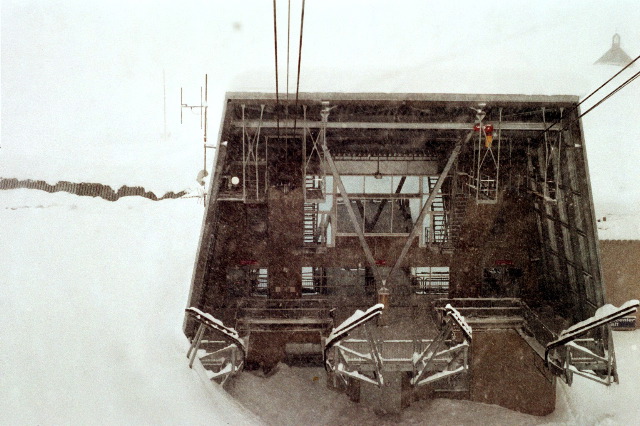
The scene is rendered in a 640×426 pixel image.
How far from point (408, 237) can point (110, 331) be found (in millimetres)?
9783

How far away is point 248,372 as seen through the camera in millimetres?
14797

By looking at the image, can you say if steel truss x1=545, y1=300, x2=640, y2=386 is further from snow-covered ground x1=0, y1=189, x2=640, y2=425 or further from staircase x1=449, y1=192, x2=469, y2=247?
staircase x1=449, y1=192, x2=469, y2=247

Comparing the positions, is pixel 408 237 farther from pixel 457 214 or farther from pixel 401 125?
pixel 401 125

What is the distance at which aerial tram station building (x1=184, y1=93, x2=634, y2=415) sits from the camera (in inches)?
474

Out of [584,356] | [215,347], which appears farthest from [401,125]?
[215,347]

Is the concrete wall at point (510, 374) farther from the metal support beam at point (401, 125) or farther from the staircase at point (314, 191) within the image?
the staircase at point (314, 191)

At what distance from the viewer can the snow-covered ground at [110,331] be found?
195 inches

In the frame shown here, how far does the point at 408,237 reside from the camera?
14500mm

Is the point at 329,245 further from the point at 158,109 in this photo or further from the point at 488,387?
the point at 158,109

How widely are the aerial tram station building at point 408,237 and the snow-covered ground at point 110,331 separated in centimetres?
113

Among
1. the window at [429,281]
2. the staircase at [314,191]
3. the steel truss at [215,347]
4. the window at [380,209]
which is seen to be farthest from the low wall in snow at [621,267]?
the steel truss at [215,347]

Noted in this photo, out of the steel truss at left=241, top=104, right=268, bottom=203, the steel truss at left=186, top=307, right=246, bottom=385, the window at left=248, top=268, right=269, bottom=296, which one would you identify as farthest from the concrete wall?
the steel truss at left=241, top=104, right=268, bottom=203

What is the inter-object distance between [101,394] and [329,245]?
11056 millimetres

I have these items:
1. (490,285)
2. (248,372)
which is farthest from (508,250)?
(248,372)
